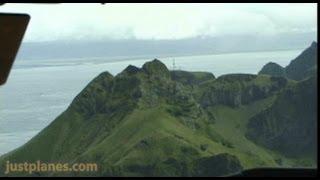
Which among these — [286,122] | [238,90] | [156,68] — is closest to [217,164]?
[238,90]

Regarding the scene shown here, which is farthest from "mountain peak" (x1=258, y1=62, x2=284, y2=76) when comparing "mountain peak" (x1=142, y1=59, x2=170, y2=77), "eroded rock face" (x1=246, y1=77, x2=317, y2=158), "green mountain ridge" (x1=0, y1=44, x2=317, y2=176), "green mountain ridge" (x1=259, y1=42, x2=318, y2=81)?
"mountain peak" (x1=142, y1=59, x2=170, y2=77)

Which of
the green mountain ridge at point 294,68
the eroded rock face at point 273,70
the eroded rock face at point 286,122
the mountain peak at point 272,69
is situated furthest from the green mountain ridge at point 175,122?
the green mountain ridge at point 294,68

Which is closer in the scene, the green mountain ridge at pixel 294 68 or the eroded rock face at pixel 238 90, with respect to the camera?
the eroded rock face at pixel 238 90

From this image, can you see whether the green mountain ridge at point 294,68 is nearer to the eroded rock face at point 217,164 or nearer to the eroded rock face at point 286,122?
the eroded rock face at point 286,122

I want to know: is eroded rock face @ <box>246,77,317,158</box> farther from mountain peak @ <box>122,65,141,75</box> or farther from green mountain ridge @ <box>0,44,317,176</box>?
mountain peak @ <box>122,65,141,75</box>

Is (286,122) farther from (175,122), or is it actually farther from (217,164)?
(217,164)
